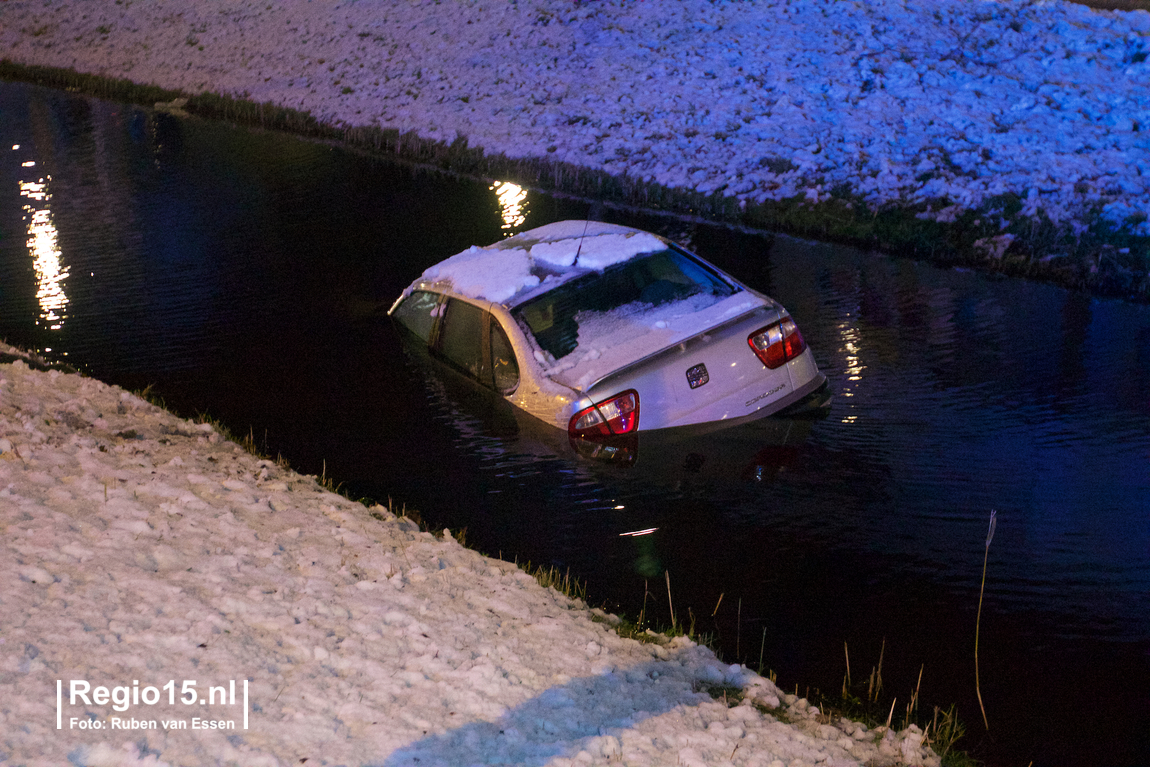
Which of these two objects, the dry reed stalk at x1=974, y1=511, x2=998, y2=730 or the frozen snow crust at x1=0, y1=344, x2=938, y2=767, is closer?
the frozen snow crust at x1=0, y1=344, x2=938, y2=767

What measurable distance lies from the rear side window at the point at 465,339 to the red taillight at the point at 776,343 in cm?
194

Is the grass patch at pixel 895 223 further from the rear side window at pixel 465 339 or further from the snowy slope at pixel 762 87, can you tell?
the rear side window at pixel 465 339

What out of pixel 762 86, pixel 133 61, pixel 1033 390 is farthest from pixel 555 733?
pixel 133 61

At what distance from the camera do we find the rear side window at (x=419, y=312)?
8320mm

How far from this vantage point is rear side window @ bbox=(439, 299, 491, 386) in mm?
7457

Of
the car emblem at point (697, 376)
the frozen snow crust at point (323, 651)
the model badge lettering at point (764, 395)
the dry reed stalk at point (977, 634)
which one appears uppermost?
the car emblem at point (697, 376)

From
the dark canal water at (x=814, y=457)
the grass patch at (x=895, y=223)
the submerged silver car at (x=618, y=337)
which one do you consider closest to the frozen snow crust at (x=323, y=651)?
the dark canal water at (x=814, y=457)

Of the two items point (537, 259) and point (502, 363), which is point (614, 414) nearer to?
point (502, 363)

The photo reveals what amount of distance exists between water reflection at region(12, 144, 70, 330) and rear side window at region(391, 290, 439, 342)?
4.93 meters

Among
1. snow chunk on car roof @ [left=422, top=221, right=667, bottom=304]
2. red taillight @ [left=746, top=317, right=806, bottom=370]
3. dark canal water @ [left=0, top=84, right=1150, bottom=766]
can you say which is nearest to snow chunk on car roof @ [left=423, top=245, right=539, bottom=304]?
snow chunk on car roof @ [left=422, top=221, right=667, bottom=304]

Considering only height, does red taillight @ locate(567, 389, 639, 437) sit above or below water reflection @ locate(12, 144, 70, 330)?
above

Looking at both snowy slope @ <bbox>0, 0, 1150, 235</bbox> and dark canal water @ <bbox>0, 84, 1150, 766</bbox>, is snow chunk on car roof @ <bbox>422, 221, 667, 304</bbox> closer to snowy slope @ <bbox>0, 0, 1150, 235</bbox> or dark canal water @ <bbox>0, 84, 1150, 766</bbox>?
dark canal water @ <bbox>0, 84, 1150, 766</bbox>

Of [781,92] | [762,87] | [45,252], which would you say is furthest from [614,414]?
[762,87]

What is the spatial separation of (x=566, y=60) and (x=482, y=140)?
4.87 metres
